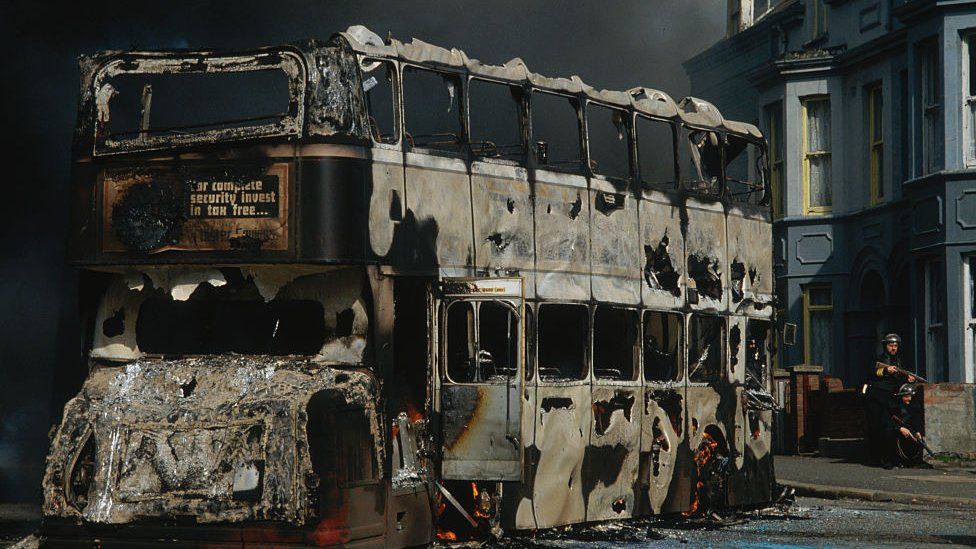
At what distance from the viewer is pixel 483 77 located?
14453 millimetres

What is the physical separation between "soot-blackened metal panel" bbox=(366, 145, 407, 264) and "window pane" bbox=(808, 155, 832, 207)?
21964 millimetres

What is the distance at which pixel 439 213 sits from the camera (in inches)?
546

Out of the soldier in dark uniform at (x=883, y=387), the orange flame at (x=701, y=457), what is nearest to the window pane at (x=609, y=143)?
the orange flame at (x=701, y=457)

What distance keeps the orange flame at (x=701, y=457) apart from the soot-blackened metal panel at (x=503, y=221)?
152 inches

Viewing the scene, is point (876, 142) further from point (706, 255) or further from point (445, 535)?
point (445, 535)

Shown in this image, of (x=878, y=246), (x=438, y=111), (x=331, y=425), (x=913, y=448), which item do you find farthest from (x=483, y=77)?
(x=878, y=246)

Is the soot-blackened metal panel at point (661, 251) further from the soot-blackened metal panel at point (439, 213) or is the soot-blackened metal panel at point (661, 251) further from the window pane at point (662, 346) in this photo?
the soot-blackened metal panel at point (439, 213)

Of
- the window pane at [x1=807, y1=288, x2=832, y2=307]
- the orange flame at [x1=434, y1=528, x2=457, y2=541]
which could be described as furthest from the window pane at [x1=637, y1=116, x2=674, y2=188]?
the window pane at [x1=807, y1=288, x2=832, y2=307]

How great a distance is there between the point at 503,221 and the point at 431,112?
114 centimetres

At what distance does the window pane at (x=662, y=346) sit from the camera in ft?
55.0

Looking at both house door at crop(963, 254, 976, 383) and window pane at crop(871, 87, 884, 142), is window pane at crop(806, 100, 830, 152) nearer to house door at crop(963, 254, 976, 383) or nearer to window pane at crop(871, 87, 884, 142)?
window pane at crop(871, 87, 884, 142)

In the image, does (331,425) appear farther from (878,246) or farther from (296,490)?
(878,246)

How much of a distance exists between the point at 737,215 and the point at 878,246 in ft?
46.9

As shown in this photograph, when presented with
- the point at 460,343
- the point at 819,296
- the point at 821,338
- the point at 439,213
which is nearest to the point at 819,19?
the point at 819,296
